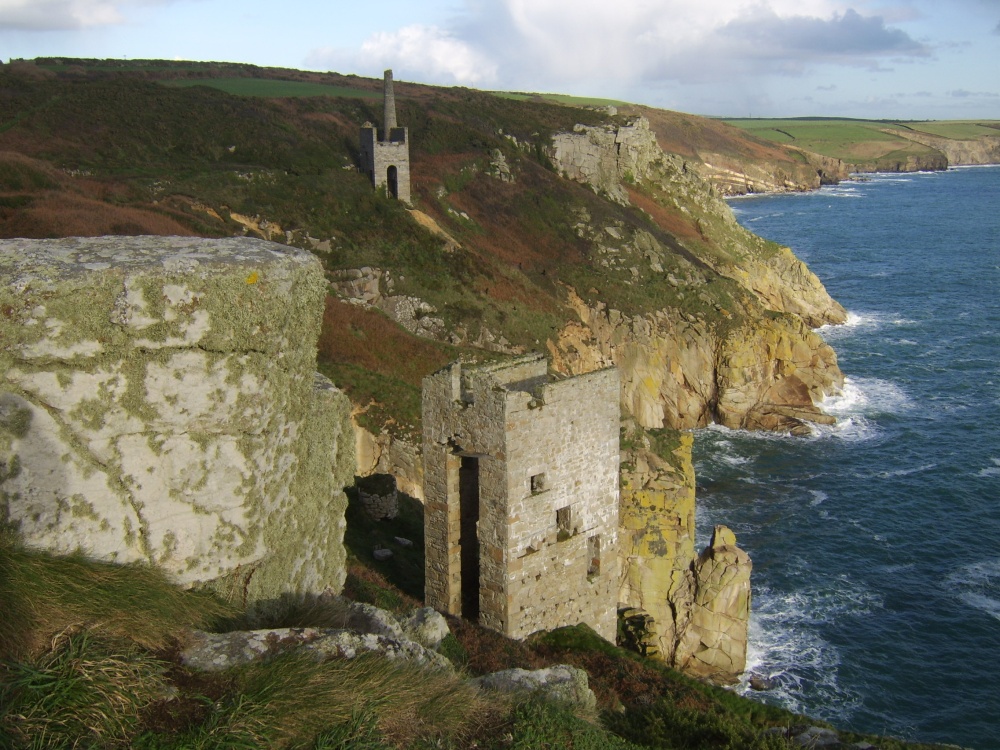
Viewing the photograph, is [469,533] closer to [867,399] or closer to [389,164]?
[389,164]

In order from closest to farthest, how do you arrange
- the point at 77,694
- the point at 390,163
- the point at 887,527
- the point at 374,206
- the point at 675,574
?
the point at 77,694 < the point at 675,574 < the point at 887,527 < the point at 374,206 < the point at 390,163

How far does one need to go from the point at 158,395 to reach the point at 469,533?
1380cm

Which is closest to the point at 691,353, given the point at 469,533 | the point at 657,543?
the point at 657,543

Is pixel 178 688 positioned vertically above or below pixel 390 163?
below

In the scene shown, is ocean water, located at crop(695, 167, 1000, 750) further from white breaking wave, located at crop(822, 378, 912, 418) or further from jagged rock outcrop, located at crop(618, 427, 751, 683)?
jagged rock outcrop, located at crop(618, 427, 751, 683)

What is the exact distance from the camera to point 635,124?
82.4 metres

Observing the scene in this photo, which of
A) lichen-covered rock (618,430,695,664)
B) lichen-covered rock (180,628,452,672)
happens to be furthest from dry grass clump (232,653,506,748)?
lichen-covered rock (618,430,695,664)

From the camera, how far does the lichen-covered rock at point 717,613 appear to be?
89.2 ft

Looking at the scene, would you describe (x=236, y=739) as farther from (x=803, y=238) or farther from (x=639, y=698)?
(x=803, y=238)

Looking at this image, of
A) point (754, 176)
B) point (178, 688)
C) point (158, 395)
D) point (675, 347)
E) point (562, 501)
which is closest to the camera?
point (178, 688)

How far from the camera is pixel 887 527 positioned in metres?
38.5

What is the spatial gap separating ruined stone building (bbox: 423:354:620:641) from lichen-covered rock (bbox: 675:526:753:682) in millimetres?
7533

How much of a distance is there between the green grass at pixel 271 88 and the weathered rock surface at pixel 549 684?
68.6 m

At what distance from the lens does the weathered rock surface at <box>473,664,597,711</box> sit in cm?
964
